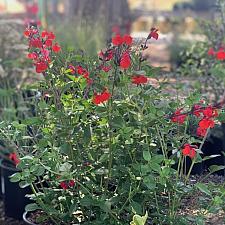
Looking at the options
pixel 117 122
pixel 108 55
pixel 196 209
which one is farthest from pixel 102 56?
pixel 196 209

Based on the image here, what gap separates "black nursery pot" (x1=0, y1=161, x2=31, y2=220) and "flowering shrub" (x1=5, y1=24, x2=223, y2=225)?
1067mm

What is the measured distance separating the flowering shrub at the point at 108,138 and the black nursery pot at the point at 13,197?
107 cm

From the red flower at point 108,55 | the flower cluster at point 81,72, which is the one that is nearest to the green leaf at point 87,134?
the flower cluster at point 81,72

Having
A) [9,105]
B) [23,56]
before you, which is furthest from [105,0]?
[9,105]

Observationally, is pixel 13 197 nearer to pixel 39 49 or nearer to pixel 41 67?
pixel 39 49

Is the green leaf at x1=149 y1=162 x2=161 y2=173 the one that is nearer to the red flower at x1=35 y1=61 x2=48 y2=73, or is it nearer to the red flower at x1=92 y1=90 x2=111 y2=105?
the red flower at x1=92 y1=90 x2=111 y2=105

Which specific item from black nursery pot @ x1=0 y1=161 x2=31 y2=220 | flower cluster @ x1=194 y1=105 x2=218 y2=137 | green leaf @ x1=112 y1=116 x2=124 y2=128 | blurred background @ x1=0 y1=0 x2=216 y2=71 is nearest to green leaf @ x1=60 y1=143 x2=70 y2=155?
green leaf @ x1=112 y1=116 x2=124 y2=128

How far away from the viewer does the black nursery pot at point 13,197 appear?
166 inches

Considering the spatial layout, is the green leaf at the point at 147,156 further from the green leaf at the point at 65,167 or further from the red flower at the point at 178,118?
the green leaf at the point at 65,167

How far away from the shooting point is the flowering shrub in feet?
9.30

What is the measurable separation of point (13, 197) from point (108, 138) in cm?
144

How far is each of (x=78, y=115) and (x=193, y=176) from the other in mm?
795

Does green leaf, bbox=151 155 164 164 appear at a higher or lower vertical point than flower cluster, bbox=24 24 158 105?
lower

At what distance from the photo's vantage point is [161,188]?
2934 mm
